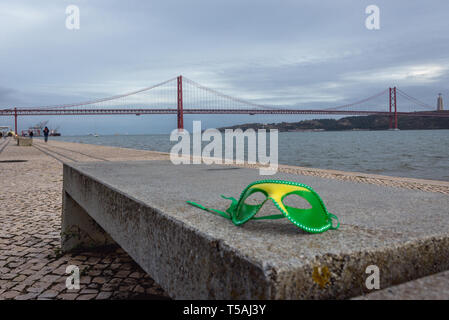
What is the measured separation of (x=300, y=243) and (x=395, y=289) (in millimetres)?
199

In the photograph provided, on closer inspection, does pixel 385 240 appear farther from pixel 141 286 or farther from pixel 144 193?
pixel 141 286

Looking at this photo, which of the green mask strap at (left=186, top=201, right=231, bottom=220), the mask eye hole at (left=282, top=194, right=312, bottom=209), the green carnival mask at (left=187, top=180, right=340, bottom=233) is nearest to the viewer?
the green carnival mask at (left=187, top=180, right=340, bottom=233)

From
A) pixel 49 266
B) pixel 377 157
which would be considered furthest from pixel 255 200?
pixel 377 157

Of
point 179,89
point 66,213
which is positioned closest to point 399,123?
point 179,89

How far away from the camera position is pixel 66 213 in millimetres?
2797

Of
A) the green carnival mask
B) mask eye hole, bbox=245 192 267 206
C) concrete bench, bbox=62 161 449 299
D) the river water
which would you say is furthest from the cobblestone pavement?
the river water

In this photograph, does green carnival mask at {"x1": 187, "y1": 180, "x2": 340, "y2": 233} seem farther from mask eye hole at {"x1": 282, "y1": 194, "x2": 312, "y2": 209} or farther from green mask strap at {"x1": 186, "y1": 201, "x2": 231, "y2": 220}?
mask eye hole at {"x1": 282, "y1": 194, "x2": 312, "y2": 209}

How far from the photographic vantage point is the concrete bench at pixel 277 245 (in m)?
0.70

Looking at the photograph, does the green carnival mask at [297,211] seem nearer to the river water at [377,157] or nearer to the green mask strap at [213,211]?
the green mask strap at [213,211]

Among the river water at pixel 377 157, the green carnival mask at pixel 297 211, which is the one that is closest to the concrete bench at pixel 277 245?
the green carnival mask at pixel 297 211

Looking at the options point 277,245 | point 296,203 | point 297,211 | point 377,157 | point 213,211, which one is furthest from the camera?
point 377,157

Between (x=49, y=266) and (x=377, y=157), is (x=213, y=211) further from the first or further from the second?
(x=377, y=157)

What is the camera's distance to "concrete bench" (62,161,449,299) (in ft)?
2.28

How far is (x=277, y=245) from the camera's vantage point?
2.58ft
